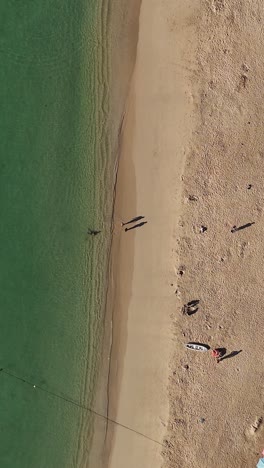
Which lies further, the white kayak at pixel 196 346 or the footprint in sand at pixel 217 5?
the white kayak at pixel 196 346

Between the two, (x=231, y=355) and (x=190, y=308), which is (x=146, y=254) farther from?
(x=231, y=355)

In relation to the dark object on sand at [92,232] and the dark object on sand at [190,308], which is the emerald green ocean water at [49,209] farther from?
the dark object on sand at [190,308]

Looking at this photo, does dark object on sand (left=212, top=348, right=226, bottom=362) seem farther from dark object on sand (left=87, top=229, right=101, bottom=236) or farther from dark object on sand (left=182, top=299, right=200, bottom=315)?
dark object on sand (left=87, top=229, right=101, bottom=236)

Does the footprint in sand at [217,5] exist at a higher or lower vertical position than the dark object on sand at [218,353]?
higher

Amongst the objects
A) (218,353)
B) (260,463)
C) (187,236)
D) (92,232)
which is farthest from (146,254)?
(260,463)

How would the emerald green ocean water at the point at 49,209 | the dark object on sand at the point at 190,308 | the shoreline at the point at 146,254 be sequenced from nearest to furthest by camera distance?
the emerald green ocean water at the point at 49,209, the shoreline at the point at 146,254, the dark object on sand at the point at 190,308

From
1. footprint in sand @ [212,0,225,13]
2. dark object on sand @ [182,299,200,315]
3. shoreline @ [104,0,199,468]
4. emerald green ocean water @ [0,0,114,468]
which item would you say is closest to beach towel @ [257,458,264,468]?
shoreline @ [104,0,199,468]

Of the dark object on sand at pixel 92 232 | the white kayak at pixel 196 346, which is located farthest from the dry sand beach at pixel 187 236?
the dark object on sand at pixel 92 232
